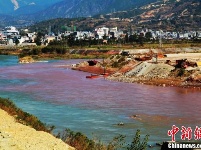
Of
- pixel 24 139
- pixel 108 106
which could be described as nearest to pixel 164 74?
pixel 108 106

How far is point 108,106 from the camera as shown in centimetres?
2667

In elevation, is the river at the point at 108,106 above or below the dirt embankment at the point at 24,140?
below

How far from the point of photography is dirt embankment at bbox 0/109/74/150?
12.1 m

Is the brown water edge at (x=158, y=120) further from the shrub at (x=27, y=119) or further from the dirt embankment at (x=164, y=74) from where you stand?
the dirt embankment at (x=164, y=74)

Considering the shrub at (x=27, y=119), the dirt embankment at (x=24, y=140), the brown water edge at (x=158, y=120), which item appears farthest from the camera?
the brown water edge at (x=158, y=120)

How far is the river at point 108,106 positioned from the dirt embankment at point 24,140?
3.63m

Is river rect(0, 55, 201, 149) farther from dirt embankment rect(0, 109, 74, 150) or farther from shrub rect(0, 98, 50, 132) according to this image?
dirt embankment rect(0, 109, 74, 150)

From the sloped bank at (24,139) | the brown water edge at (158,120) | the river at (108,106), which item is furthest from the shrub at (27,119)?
the brown water edge at (158,120)

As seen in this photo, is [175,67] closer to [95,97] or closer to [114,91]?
[114,91]

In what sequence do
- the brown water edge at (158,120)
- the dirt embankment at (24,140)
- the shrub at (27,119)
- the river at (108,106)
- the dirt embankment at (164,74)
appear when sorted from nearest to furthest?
the dirt embankment at (24,140) < the shrub at (27,119) < the river at (108,106) < the brown water edge at (158,120) < the dirt embankment at (164,74)

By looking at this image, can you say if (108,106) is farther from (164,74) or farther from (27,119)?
(164,74)

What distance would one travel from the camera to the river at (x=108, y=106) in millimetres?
19931

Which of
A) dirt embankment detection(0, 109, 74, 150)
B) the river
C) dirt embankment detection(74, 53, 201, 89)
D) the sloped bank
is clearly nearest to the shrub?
the sloped bank

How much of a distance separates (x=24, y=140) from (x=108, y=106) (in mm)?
13817
